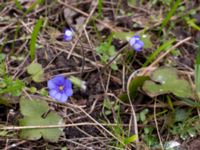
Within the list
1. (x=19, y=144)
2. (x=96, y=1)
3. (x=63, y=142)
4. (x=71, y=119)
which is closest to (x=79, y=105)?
(x=71, y=119)

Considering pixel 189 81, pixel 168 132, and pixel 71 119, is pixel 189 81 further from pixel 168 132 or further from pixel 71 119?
pixel 71 119

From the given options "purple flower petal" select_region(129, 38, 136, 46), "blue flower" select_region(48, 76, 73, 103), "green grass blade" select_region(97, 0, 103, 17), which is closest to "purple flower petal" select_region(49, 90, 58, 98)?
"blue flower" select_region(48, 76, 73, 103)

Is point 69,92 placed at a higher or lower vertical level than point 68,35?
lower

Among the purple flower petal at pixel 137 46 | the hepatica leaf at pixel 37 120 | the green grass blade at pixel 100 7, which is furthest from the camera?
the green grass blade at pixel 100 7

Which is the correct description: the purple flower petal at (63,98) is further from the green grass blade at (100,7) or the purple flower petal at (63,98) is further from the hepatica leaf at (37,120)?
the green grass blade at (100,7)

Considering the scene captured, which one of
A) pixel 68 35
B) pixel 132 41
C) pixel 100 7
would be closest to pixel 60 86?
pixel 68 35

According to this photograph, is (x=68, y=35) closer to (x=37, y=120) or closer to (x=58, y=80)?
(x=58, y=80)

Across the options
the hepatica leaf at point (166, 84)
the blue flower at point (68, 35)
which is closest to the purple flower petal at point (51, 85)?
the blue flower at point (68, 35)
